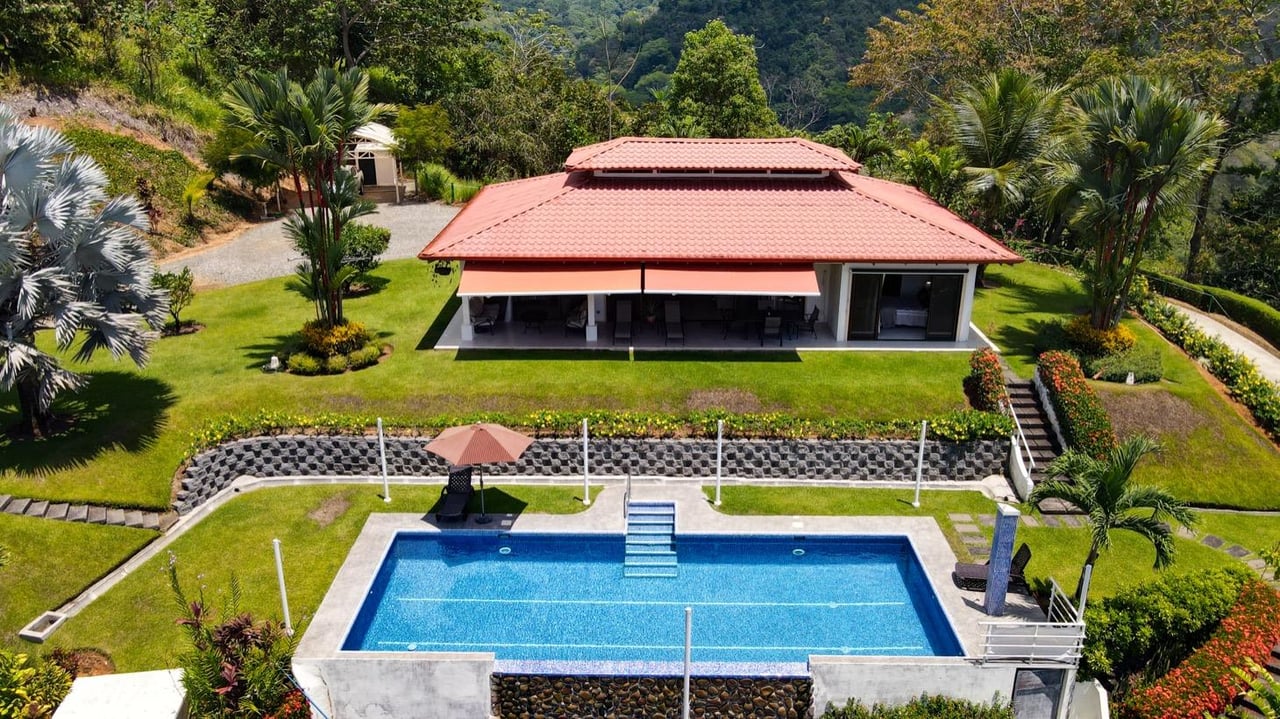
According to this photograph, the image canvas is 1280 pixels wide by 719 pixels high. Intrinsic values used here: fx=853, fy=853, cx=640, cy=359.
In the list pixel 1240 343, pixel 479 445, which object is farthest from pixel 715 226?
pixel 1240 343

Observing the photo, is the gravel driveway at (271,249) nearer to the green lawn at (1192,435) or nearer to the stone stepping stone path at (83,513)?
the stone stepping stone path at (83,513)

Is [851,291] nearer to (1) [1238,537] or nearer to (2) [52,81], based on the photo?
(1) [1238,537]

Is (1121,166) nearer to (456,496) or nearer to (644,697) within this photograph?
(644,697)

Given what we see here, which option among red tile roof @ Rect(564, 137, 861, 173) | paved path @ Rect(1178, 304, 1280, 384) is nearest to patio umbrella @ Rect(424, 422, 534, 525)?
red tile roof @ Rect(564, 137, 861, 173)

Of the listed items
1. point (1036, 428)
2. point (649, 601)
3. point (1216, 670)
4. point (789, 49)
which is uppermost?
point (789, 49)

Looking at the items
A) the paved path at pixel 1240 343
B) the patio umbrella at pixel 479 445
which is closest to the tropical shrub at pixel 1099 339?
the paved path at pixel 1240 343
